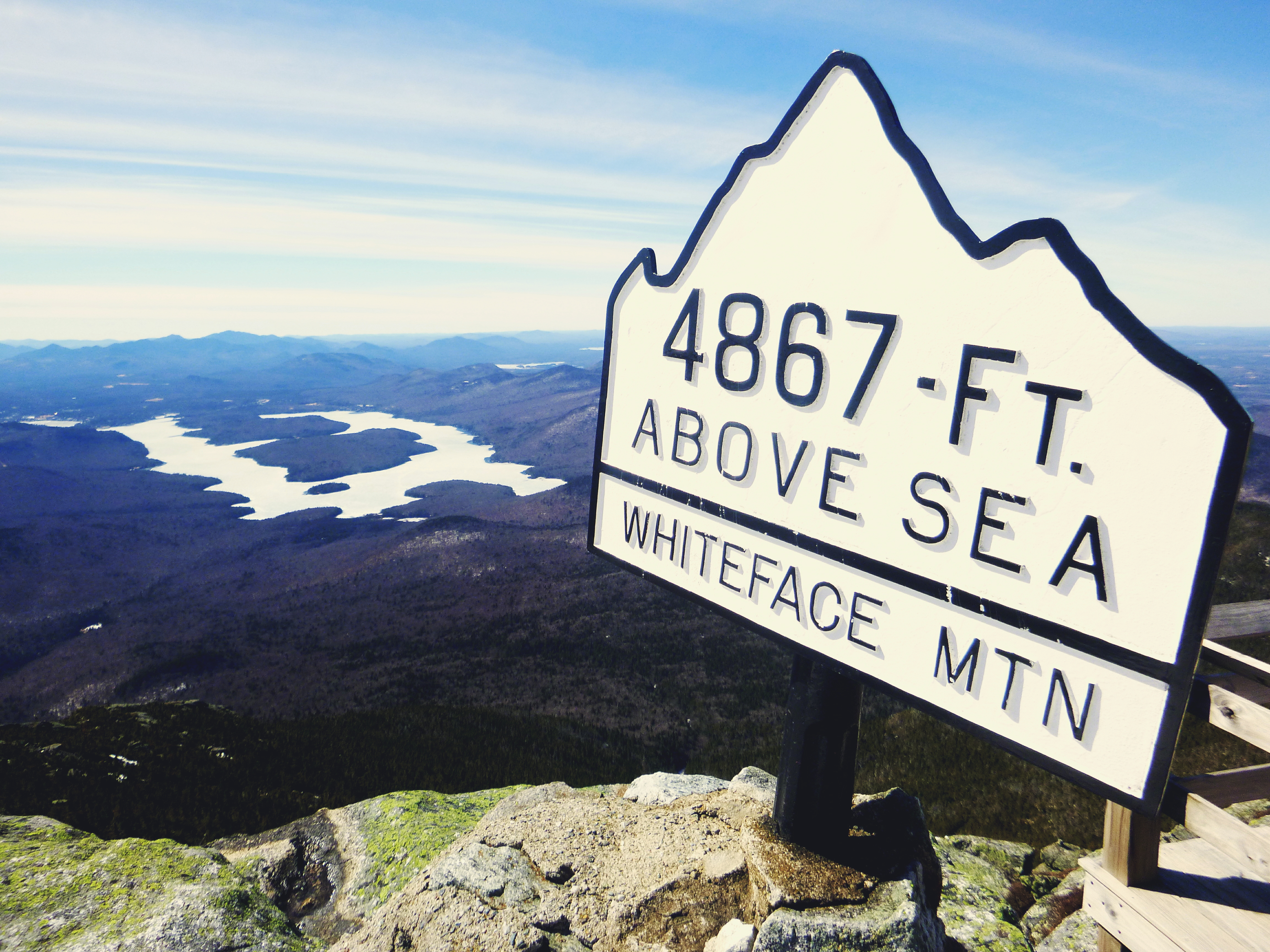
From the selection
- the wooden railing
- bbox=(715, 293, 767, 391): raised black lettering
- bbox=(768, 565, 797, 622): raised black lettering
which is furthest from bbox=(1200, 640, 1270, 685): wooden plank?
bbox=(715, 293, 767, 391): raised black lettering

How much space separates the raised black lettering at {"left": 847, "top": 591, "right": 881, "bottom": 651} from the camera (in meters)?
2.53

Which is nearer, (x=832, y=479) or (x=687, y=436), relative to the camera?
(x=832, y=479)

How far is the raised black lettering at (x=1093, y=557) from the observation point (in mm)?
1848

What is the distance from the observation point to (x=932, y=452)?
2.25 metres

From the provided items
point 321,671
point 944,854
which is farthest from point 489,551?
point 944,854

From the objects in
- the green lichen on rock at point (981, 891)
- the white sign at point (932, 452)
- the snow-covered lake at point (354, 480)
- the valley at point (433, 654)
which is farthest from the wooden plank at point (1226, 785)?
the snow-covered lake at point (354, 480)

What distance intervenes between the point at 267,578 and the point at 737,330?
Answer: 84.0 meters

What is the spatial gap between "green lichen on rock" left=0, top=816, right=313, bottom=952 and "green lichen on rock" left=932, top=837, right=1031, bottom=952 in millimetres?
4573

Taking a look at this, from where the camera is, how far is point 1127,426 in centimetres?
179

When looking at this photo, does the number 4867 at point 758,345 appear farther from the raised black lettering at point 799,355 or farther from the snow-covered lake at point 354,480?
the snow-covered lake at point 354,480

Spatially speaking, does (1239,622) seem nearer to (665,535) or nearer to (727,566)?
(727,566)

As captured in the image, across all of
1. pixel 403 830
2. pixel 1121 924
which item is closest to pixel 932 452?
pixel 1121 924

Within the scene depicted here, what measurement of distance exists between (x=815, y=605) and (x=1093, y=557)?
3.54ft

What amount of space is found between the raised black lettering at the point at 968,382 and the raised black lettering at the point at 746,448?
3.00ft
